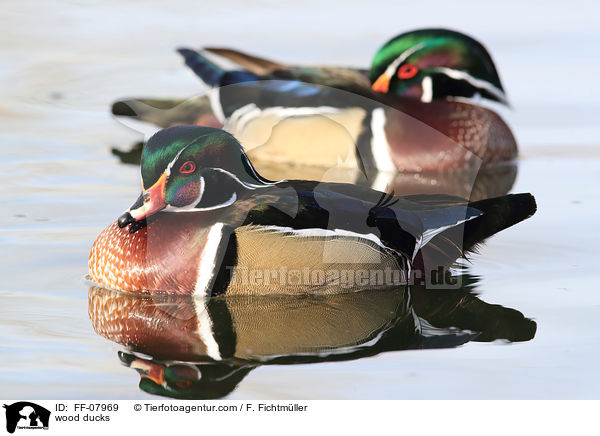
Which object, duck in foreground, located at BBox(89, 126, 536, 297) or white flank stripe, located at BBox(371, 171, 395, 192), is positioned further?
white flank stripe, located at BBox(371, 171, 395, 192)

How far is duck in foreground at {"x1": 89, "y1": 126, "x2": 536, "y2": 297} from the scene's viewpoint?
5.74m

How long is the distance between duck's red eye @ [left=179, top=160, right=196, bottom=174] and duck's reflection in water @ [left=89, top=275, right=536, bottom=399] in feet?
2.15

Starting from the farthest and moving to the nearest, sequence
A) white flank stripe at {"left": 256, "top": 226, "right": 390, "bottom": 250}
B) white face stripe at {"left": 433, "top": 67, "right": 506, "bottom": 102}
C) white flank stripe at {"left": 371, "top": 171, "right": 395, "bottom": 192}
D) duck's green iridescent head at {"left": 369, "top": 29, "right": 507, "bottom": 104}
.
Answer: white face stripe at {"left": 433, "top": 67, "right": 506, "bottom": 102}
duck's green iridescent head at {"left": 369, "top": 29, "right": 507, "bottom": 104}
white flank stripe at {"left": 371, "top": 171, "right": 395, "bottom": 192}
white flank stripe at {"left": 256, "top": 226, "right": 390, "bottom": 250}

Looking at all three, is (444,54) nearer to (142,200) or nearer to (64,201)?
(64,201)

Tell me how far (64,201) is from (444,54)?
3428 millimetres

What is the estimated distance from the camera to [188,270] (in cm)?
580

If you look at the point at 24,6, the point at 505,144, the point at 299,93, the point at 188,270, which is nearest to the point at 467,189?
the point at 505,144

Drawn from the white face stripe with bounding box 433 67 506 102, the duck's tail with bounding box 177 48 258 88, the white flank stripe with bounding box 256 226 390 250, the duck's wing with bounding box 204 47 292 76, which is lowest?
the white flank stripe with bounding box 256 226 390 250

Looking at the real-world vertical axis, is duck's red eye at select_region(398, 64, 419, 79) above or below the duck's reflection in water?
above

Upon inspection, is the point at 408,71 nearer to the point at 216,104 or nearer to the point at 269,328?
the point at 216,104

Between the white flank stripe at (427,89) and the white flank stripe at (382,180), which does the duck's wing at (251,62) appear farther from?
the white flank stripe at (382,180)

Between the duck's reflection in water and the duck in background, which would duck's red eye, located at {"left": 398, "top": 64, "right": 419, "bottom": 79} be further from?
the duck's reflection in water
